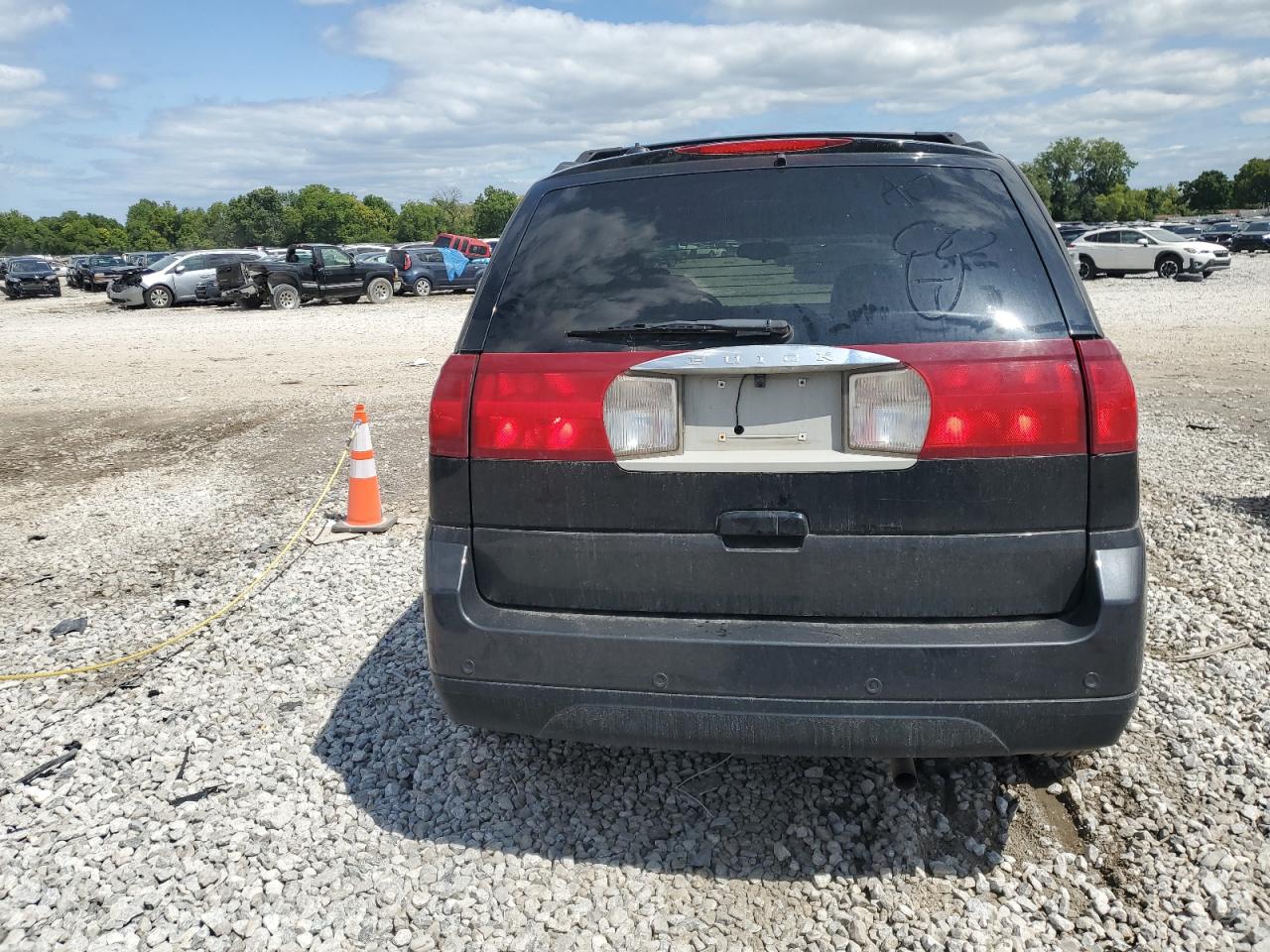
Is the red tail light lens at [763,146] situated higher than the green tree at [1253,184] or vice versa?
the green tree at [1253,184]

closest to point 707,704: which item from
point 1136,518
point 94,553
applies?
point 1136,518

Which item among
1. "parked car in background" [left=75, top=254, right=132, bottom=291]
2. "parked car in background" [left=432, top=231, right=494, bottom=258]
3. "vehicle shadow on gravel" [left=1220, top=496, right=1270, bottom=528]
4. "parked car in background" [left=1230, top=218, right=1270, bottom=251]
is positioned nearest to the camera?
"vehicle shadow on gravel" [left=1220, top=496, right=1270, bottom=528]

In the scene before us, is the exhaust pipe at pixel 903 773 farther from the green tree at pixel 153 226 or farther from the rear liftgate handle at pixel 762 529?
the green tree at pixel 153 226

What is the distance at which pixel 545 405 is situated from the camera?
266cm

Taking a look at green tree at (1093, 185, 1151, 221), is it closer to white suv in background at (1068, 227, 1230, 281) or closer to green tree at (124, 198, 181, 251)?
white suv in background at (1068, 227, 1230, 281)

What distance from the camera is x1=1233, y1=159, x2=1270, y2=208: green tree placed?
462ft

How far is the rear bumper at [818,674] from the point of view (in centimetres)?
251

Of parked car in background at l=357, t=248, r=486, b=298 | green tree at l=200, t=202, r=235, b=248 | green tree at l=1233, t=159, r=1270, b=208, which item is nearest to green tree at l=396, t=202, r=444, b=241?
green tree at l=200, t=202, r=235, b=248

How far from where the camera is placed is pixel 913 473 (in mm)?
2516

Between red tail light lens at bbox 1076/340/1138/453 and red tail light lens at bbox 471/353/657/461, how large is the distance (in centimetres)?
109

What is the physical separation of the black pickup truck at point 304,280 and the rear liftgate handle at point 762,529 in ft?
92.9

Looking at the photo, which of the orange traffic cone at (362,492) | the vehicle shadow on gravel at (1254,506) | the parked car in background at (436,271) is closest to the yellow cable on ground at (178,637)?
the orange traffic cone at (362,492)

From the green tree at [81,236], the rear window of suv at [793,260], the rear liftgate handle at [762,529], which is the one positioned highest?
the green tree at [81,236]

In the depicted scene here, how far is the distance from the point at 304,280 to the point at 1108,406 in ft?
96.2
